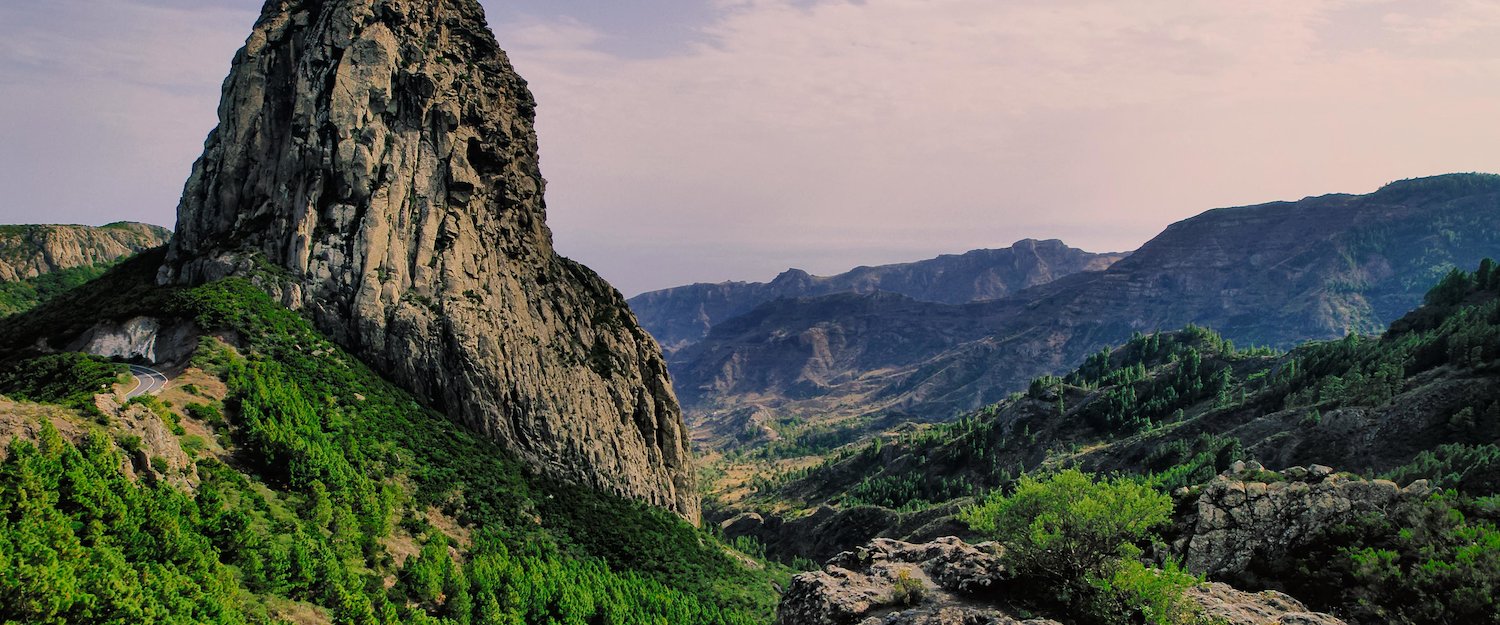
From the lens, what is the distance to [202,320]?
258 feet

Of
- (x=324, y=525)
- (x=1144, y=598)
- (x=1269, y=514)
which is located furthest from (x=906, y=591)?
(x=324, y=525)

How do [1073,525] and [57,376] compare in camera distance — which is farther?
[57,376]

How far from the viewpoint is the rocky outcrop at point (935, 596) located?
37500 mm

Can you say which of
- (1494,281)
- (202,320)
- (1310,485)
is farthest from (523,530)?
(1494,281)

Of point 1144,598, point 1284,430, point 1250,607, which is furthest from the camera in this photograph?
point 1284,430

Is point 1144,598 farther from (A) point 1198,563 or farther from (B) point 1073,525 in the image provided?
(A) point 1198,563

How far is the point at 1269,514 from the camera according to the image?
156 ft

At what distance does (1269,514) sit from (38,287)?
241 meters

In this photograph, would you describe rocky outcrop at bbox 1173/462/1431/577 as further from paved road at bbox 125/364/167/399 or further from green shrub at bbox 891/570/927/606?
paved road at bbox 125/364/167/399

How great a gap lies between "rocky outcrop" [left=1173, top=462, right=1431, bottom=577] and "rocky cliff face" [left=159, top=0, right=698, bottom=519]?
292 ft

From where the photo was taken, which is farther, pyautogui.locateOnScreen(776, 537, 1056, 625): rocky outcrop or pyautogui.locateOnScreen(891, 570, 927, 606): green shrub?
pyautogui.locateOnScreen(891, 570, 927, 606): green shrub

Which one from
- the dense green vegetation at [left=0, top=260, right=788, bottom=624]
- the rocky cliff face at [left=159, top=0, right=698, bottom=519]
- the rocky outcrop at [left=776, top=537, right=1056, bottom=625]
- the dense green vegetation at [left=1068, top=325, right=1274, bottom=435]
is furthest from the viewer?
the dense green vegetation at [left=1068, top=325, right=1274, bottom=435]

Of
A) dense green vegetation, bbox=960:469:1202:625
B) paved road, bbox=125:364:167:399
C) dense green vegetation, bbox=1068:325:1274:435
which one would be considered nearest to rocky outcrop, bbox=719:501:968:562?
dense green vegetation, bbox=1068:325:1274:435

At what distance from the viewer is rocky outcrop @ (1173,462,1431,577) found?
151ft
